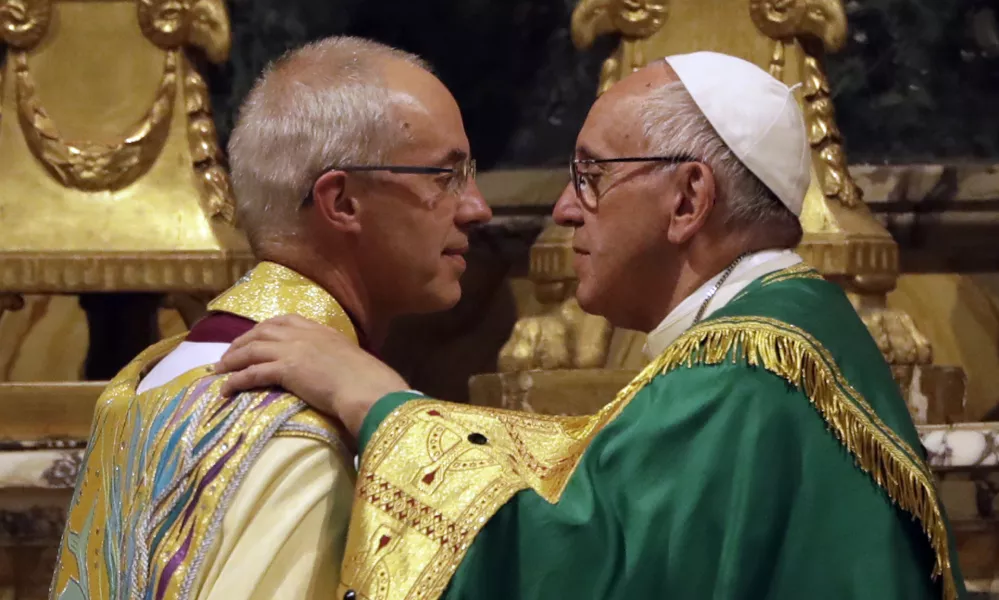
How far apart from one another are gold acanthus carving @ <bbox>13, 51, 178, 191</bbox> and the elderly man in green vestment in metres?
1.95

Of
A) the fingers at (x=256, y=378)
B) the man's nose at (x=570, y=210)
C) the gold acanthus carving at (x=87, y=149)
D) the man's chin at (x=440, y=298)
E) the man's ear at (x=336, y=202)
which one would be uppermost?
the man's ear at (x=336, y=202)

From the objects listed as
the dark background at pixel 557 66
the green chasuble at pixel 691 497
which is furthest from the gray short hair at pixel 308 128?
the dark background at pixel 557 66

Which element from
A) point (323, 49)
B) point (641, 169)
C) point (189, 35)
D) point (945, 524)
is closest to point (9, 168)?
point (189, 35)

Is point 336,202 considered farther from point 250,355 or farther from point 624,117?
point 624,117

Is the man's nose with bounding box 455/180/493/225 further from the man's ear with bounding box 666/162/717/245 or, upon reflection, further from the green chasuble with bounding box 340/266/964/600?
the green chasuble with bounding box 340/266/964/600

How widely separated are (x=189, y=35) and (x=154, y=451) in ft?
7.05

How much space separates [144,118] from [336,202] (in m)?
1.82

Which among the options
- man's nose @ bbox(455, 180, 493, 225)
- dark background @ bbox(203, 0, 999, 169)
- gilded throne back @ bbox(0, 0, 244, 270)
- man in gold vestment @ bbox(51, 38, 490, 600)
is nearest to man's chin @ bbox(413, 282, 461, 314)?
man in gold vestment @ bbox(51, 38, 490, 600)

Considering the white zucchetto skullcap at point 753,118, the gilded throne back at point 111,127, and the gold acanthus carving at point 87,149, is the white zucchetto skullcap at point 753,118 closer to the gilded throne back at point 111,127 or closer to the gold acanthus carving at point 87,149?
the gilded throne back at point 111,127

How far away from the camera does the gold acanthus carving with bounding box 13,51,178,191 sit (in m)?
4.17

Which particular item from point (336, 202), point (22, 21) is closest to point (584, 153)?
point (336, 202)

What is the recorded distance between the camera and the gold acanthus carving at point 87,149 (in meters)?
4.17

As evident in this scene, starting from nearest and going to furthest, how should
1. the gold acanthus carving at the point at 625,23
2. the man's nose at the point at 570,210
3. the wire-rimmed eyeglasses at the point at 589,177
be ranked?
1. the wire-rimmed eyeglasses at the point at 589,177
2. the man's nose at the point at 570,210
3. the gold acanthus carving at the point at 625,23

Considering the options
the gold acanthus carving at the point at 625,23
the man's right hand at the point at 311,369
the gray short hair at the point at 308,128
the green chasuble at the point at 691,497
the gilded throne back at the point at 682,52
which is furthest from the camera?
the gold acanthus carving at the point at 625,23
